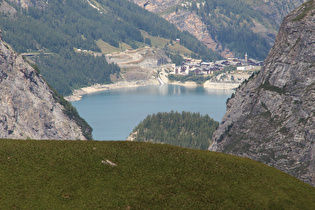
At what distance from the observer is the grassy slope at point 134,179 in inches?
2406

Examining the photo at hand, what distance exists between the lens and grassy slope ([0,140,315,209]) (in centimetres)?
6112

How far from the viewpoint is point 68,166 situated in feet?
219

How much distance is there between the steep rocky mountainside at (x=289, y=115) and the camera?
164 meters

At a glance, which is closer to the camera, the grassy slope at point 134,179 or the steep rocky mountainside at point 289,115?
the grassy slope at point 134,179

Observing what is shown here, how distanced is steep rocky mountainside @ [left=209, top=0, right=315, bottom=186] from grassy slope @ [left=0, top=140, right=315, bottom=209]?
87195mm

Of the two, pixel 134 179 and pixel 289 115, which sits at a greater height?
pixel 134 179

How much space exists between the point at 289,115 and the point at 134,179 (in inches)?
4783

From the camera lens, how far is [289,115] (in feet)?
581

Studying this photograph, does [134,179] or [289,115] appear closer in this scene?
[134,179]

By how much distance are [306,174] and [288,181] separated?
89092 millimetres

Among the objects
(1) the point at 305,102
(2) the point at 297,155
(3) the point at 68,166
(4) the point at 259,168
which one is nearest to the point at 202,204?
(4) the point at 259,168

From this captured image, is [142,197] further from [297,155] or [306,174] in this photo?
[297,155]

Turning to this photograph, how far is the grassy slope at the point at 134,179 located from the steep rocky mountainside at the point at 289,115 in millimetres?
87195

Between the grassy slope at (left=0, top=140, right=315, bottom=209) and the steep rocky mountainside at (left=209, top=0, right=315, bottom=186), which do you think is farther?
the steep rocky mountainside at (left=209, top=0, right=315, bottom=186)
